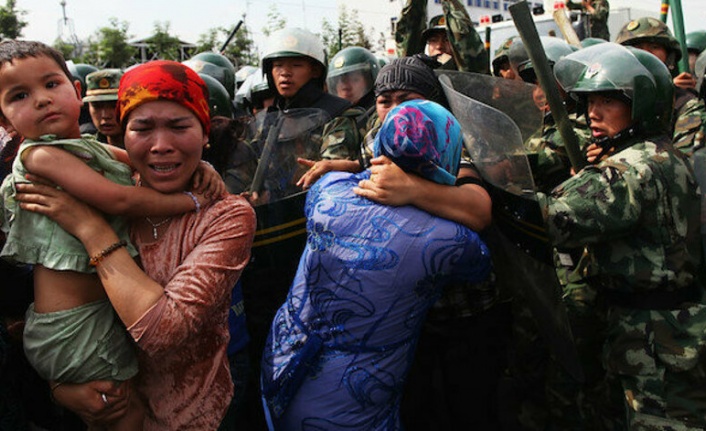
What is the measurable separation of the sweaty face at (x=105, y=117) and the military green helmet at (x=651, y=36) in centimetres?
471

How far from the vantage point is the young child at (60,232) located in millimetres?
1789

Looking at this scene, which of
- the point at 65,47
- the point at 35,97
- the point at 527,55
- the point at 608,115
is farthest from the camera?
the point at 65,47

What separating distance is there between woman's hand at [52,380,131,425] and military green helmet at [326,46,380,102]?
356 cm

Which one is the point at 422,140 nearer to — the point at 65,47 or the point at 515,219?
the point at 515,219

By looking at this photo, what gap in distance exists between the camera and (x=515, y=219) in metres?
2.33

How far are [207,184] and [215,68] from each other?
509cm

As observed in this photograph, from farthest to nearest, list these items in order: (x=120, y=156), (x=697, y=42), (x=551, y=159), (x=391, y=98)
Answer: (x=697, y=42), (x=551, y=159), (x=391, y=98), (x=120, y=156)

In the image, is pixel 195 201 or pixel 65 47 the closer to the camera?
pixel 195 201

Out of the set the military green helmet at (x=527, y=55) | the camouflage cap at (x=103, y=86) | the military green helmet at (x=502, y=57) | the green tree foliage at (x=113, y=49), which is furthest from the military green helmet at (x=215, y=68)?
the green tree foliage at (x=113, y=49)

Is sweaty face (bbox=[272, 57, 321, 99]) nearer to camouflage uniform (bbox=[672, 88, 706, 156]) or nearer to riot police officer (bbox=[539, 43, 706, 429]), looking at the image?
riot police officer (bbox=[539, 43, 706, 429])

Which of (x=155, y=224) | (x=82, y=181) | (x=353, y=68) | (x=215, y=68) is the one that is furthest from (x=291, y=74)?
(x=215, y=68)

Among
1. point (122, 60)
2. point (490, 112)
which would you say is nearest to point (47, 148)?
point (490, 112)

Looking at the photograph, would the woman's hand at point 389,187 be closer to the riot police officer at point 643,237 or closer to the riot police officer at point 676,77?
the riot police officer at point 643,237

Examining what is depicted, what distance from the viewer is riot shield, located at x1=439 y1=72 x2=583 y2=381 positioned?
7.48ft
